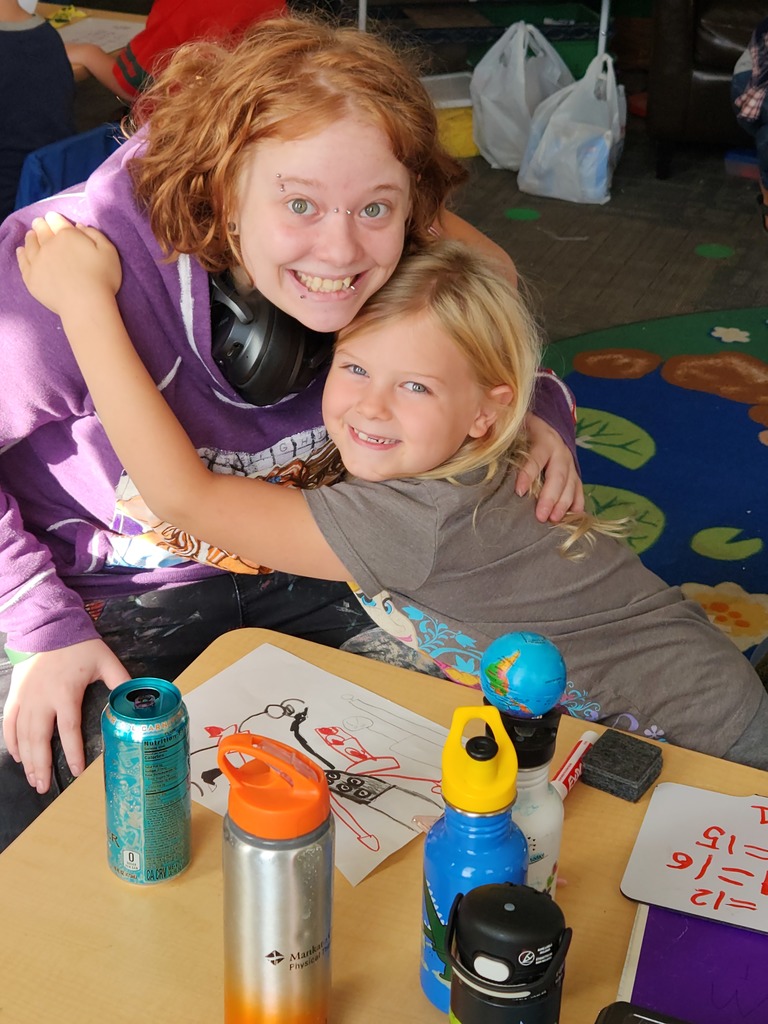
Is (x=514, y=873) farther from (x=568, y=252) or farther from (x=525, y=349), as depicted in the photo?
(x=568, y=252)

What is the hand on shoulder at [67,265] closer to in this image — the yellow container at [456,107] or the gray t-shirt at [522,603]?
the gray t-shirt at [522,603]

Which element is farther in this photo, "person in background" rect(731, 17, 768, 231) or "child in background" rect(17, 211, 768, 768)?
"person in background" rect(731, 17, 768, 231)

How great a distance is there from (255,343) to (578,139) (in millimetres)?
3187

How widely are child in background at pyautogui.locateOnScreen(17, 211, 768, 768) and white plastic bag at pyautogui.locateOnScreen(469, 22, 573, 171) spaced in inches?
126

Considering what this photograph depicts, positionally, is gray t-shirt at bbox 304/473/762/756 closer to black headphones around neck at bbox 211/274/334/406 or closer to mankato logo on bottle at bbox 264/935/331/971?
black headphones around neck at bbox 211/274/334/406

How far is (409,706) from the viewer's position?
113 centimetres

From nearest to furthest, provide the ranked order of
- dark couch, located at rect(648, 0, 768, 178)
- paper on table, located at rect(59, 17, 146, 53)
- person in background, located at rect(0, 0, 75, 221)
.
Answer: person in background, located at rect(0, 0, 75, 221) → paper on table, located at rect(59, 17, 146, 53) → dark couch, located at rect(648, 0, 768, 178)

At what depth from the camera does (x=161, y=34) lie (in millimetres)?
2576

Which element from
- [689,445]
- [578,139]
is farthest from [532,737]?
[578,139]

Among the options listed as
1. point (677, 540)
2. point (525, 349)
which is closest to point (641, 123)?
point (677, 540)

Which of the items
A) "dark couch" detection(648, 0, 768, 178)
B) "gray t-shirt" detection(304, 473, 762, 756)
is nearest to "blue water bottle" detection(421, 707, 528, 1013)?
"gray t-shirt" detection(304, 473, 762, 756)

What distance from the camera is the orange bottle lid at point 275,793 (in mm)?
728

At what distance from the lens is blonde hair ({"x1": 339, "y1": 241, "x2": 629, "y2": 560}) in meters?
1.33

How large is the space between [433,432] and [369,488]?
9cm
